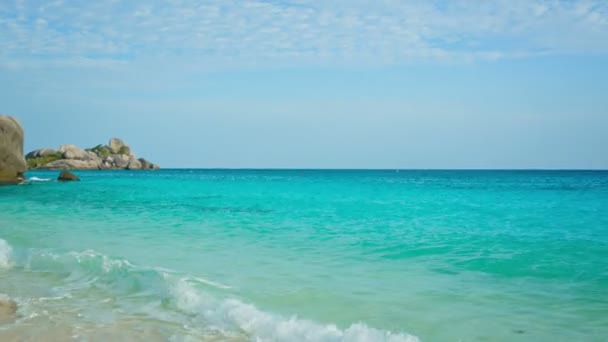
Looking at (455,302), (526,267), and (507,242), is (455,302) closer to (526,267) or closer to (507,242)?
(526,267)

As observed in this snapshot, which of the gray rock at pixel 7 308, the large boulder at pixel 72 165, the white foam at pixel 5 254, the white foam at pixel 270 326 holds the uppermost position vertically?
the large boulder at pixel 72 165

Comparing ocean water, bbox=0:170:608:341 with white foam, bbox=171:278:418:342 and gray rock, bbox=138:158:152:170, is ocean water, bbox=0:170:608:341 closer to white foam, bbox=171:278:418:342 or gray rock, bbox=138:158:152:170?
white foam, bbox=171:278:418:342

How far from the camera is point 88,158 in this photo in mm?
127000

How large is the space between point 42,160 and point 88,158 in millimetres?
10431

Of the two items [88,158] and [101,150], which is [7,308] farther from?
[101,150]

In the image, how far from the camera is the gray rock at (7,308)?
7.16m

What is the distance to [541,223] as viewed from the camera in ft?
62.5

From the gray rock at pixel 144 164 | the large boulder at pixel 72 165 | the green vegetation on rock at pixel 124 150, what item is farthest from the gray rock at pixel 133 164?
the large boulder at pixel 72 165

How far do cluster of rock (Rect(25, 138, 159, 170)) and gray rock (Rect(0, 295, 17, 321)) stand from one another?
120 meters

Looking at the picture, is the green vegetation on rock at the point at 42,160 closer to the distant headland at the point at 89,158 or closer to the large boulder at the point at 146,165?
the distant headland at the point at 89,158

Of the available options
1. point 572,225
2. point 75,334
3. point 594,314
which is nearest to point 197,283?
point 75,334

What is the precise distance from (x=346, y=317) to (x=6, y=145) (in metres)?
41.6

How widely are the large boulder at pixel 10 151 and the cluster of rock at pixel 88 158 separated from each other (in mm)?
78375

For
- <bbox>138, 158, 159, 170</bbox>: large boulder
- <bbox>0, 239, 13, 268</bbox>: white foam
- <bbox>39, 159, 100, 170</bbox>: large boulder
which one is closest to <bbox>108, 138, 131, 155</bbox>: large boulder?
<bbox>138, 158, 159, 170</bbox>: large boulder
